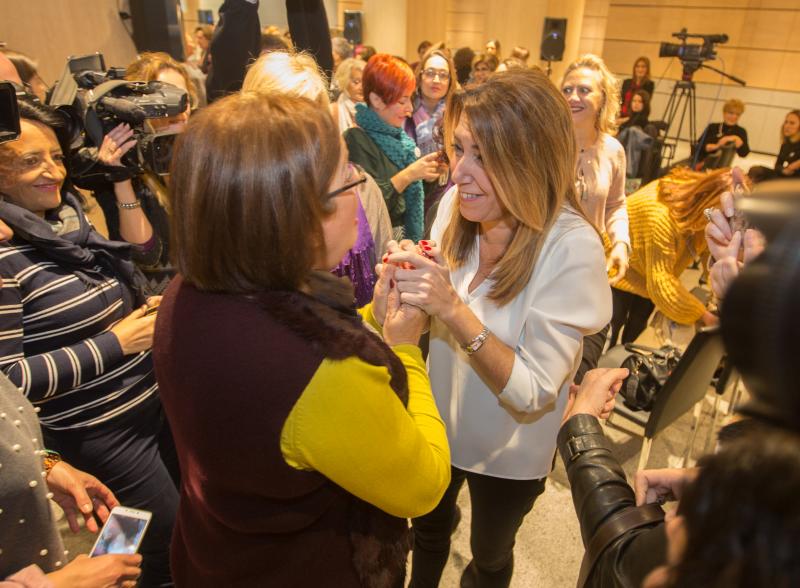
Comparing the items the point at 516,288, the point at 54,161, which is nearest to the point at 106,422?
the point at 54,161

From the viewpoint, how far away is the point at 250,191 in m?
0.74

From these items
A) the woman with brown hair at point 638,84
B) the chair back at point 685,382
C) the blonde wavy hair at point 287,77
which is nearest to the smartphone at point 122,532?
the blonde wavy hair at point 287,77

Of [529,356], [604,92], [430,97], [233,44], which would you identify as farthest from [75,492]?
[430,97]

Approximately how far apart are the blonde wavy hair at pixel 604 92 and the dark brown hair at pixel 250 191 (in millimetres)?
2182

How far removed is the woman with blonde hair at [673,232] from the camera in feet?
Result: 7.29

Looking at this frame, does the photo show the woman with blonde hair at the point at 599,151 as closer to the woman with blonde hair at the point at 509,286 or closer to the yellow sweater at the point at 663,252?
the yellow sweater at the point at 663,252

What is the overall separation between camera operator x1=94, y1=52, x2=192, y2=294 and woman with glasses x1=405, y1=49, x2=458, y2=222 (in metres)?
1.79

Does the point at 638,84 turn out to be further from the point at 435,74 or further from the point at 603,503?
the point at 603,503

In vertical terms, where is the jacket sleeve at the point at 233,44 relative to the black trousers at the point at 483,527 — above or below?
above

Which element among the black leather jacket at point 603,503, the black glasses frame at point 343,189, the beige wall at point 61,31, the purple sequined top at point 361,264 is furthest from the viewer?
the beige wall at point 61,31

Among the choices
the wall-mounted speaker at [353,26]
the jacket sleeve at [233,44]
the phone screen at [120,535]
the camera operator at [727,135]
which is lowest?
the phone screen at [120,535]

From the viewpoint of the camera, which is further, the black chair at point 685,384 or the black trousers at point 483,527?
the black chair at point 685,384

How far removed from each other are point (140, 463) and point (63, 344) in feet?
1.45

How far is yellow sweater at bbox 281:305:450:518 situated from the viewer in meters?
0.73
